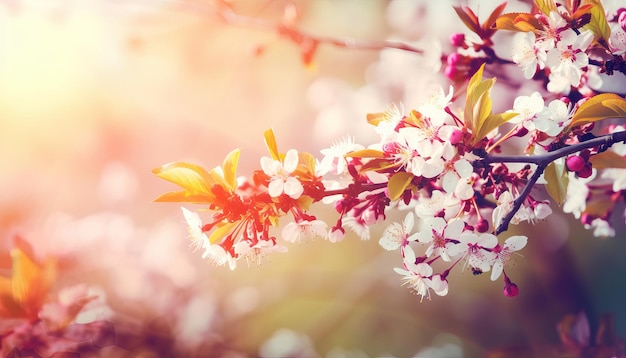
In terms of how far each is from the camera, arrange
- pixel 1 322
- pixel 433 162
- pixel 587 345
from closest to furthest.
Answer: pixel 433 162 < pixel 1 322 < pixel 587 345

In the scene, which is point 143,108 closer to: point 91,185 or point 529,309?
point 91,185

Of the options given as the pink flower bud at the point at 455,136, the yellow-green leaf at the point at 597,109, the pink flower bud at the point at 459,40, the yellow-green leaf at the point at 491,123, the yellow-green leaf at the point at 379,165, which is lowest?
the yellow-green leaf at the point at 597,109

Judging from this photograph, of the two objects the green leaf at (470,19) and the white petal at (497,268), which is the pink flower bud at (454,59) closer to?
the green leaf at (470,19)

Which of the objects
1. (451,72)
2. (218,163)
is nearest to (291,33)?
(218,163)

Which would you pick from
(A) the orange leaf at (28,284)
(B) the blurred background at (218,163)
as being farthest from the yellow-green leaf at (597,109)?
(A) the orange leaf at (28,284)

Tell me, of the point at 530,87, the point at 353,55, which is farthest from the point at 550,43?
the point at 353,55

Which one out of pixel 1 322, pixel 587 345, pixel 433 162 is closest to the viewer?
pixel 433 162

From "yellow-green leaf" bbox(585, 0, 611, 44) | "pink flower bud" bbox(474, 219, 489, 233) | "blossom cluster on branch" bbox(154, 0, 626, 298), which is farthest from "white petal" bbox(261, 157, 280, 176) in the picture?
"yellow-green leaf" bbox(585, 0, 611, 44)
